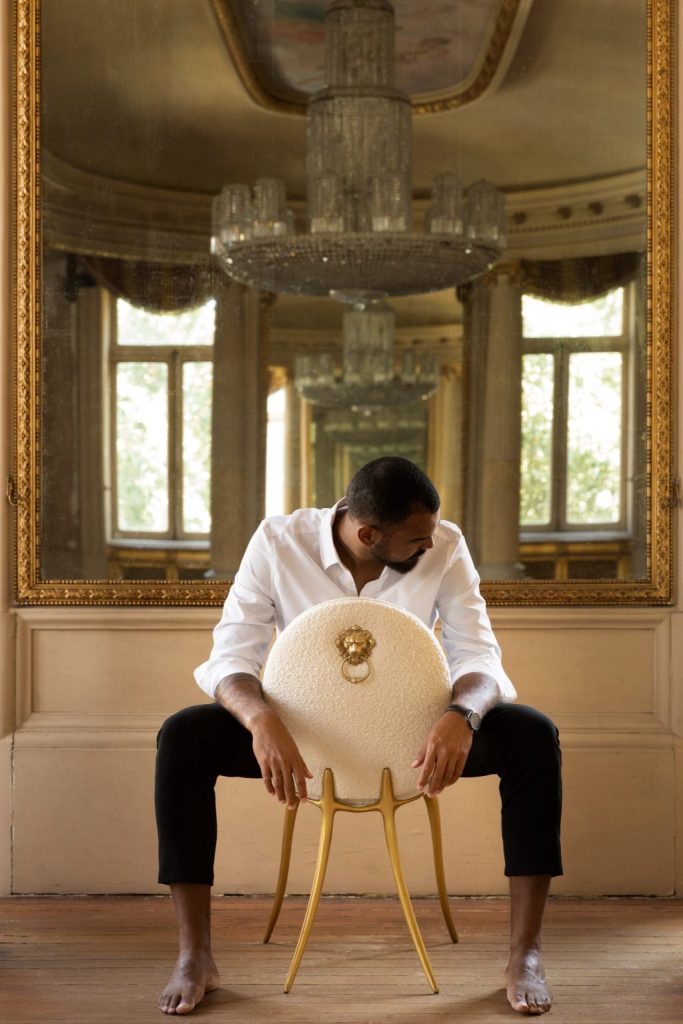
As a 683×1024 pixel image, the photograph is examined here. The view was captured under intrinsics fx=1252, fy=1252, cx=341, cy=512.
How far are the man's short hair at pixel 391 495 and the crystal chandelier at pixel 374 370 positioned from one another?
77cm

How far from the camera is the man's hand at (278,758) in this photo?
7.54 feet

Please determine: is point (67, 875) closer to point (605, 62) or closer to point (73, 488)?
point (73, 488)

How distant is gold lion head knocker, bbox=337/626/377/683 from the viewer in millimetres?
2299

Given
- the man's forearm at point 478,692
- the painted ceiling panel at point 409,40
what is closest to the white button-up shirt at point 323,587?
the man's forearm at point 478,692

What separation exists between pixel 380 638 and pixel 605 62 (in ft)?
5.91

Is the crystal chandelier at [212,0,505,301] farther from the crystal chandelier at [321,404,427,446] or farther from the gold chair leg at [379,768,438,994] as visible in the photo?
the gold chair leg at [379,768,438,994]

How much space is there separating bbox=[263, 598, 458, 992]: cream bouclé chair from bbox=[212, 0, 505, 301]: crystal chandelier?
47.9 inches

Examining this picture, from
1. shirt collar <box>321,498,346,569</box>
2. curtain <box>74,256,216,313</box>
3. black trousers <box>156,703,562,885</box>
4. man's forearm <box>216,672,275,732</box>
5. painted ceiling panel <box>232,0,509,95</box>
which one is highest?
painted ceiling panel <box>232,0,509,95</box>

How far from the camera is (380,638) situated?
230 centimetres

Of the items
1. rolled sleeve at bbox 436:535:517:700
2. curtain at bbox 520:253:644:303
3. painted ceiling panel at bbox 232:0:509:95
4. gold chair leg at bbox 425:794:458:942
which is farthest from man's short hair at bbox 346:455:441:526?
painted ceiling panel at bbox 232:0:509:95

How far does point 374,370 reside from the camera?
10.7 feet

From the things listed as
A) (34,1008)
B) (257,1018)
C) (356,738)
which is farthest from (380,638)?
(34,1008)

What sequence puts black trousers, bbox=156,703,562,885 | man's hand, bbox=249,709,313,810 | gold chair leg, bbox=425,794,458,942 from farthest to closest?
gold chair leg, bbox=425,794,458,942 < black trousers, bbox=156,703,562,885 < man's hand, bbox=249,709,313,810

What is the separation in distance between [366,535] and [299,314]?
3.17 ft
